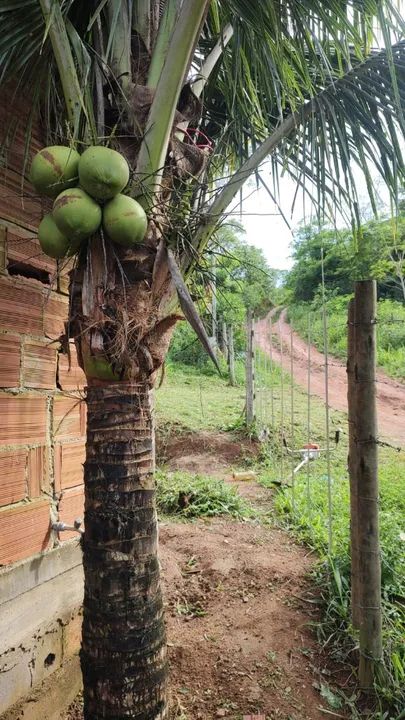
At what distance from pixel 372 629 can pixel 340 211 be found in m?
2.06

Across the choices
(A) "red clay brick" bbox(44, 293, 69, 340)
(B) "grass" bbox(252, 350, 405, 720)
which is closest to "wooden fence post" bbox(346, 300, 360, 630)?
(B) "grass" bbox(252, 350, 405, 720)

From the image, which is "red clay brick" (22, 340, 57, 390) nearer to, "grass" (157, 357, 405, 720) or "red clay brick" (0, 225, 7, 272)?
"red clay brick" (0, 225, 7, 272)

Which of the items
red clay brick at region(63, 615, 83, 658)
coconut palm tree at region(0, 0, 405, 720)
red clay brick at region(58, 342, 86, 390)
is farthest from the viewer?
red clay brick at region(58, 342, 86, 390)

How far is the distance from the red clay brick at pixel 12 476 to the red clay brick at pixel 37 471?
4cm

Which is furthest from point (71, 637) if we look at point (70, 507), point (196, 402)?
point (196, 402)

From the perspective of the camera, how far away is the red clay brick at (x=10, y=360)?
2008mm

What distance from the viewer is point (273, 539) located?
13.3ft

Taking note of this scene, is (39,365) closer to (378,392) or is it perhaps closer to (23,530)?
(23,530)

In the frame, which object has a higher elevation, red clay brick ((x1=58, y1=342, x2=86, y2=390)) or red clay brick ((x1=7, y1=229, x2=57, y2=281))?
red clay brick ((x1=7, y1=229, x2=57, y2=281))

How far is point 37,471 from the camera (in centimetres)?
218

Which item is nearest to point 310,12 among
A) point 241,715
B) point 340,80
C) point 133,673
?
point 340,80

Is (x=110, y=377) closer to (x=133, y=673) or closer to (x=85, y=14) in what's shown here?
(x=133, y=673)

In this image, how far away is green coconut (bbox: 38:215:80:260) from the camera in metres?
1.39

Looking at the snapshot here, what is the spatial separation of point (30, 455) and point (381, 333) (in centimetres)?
1414
